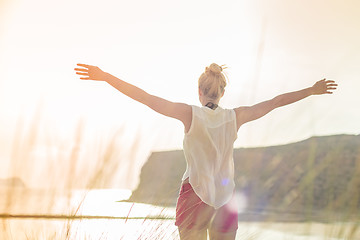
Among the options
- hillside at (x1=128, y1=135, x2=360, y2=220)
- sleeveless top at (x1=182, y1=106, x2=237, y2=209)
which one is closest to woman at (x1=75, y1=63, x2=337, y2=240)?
sleeveless top at (x1=182, y1=106, x2=237, y2=209)

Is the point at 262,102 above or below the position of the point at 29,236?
above

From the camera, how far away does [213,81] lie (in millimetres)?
2393

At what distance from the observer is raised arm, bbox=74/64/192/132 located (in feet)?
7.27

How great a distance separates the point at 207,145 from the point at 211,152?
0.14ft

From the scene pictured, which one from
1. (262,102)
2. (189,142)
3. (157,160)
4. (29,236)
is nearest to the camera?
(29,236)

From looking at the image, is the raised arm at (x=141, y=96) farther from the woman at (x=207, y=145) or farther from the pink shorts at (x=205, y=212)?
the pink shorts at (x=205, y=212)

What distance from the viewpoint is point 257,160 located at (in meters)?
1.60

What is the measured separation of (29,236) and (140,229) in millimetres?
436

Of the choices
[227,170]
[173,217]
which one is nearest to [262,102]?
[227,170]

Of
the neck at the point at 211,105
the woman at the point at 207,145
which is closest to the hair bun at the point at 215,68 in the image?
the woman at the point at 207,145

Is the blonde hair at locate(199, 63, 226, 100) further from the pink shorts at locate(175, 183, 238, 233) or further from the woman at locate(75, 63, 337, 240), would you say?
the pink shorts at locate(175, 183, 238, 233)

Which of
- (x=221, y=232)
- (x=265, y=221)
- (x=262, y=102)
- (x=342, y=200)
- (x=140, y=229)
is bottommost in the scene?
(x=221, y=232)

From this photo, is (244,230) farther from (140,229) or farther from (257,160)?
(140,229)

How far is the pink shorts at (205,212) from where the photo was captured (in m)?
2.22
